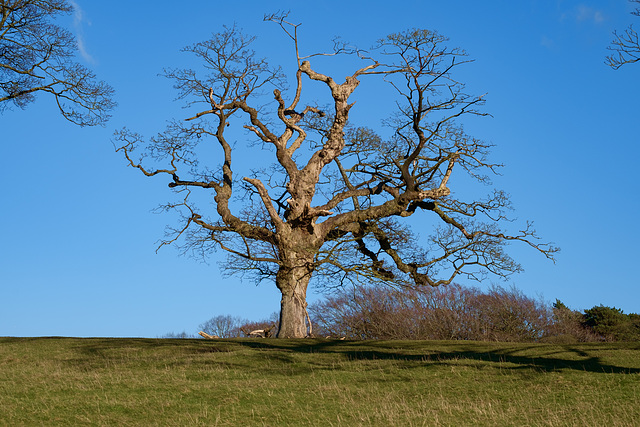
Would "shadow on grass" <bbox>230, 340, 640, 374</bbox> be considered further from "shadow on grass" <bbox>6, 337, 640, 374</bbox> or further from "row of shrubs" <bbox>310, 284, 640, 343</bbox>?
"row of shrubs" <bbox>310, 284, 640, 343</bbox>

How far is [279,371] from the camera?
14.2m

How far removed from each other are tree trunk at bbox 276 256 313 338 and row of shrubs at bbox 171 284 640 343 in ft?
28.8

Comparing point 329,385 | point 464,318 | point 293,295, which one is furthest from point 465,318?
point 329,385

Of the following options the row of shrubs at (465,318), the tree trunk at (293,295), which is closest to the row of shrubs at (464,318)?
the row of shrubs at (465,318)

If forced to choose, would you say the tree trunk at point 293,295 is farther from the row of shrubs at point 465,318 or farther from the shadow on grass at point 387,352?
the row of shrubs at point 465,318

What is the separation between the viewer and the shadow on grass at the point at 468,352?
14.1 m

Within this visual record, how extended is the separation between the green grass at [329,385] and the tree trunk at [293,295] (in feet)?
12.7

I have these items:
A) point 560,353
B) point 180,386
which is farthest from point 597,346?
point 180,386

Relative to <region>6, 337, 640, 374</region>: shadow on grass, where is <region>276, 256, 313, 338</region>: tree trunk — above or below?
above

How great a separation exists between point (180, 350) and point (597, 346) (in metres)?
12.3

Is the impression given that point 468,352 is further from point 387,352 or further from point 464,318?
point 464,318

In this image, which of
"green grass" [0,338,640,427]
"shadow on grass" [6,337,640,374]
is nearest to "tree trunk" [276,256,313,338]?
"shadow on grass" [6,337,640,374]

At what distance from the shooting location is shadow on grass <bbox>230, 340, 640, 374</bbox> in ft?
46.4

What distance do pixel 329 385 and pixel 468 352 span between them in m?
5.63
